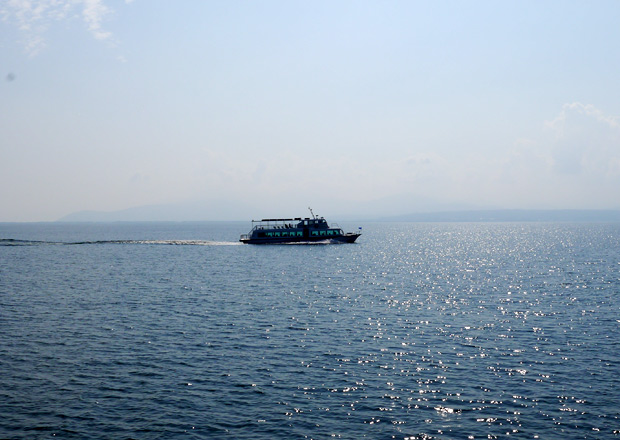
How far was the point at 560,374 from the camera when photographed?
108 ft

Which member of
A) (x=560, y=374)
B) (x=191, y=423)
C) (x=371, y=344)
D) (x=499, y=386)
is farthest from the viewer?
(x=371, y=344)

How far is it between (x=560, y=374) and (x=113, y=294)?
54953mm

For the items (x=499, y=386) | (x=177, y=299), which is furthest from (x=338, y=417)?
(x=177, y=299)

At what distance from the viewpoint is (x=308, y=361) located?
36188 mm

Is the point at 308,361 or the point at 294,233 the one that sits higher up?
the point at 294,233

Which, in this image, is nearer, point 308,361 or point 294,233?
point 308,361

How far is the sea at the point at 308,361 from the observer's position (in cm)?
2575

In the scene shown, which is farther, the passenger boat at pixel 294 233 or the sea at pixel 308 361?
the passenger boat at pixel 294 233

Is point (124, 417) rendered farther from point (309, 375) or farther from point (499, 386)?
point (499, 386)

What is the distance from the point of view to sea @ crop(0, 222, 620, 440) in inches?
1014

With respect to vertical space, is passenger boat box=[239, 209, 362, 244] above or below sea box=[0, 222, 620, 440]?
above

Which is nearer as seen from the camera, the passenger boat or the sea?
the sea

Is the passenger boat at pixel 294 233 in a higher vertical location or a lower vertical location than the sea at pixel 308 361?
higher

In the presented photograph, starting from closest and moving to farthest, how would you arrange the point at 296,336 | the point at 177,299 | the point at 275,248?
the point at 296,336
the point at 177,299
the point at 275,248
